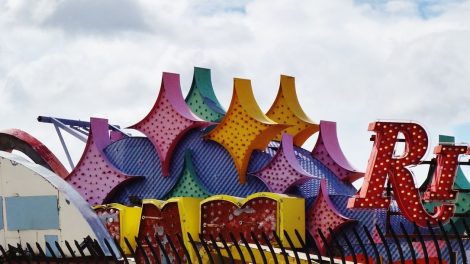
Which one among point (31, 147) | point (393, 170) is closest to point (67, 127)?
point (31, 147)

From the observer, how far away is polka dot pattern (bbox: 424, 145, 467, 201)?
2156 cm

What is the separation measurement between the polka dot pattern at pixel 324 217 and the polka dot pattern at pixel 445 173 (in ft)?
6.70

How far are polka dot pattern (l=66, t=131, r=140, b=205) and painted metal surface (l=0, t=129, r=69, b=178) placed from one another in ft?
2.13

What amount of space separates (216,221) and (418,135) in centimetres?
529

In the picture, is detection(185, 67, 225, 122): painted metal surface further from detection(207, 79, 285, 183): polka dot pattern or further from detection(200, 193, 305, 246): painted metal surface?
detection(200, 193, 305, 246): painted metal surface

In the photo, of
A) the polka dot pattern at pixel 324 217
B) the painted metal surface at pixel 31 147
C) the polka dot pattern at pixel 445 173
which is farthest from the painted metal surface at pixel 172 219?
the polka dot pattern at pixel 445 173

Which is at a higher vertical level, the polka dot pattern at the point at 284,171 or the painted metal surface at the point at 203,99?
the painted metal surface at the point at 203,99

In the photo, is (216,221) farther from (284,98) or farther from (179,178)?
(284,98)

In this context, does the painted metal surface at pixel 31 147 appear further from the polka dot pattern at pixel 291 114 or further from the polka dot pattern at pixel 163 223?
the polka dot pattern at pixel 291 114

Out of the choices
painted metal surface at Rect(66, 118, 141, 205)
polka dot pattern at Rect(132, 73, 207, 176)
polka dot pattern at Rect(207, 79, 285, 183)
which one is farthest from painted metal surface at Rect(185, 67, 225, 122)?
painted metal surface at Rect(66, 118, 141, 205)

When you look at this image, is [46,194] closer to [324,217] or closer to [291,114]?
[324,217]

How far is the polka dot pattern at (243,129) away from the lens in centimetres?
2388

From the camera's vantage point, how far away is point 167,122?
2572 centimetres

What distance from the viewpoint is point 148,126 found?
2612 centimetres
